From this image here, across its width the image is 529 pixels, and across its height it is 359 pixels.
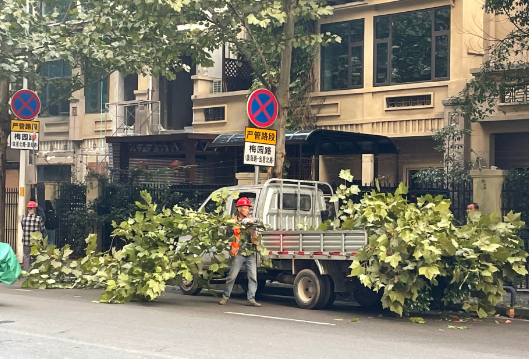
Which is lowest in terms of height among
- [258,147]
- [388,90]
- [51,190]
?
[51,190]

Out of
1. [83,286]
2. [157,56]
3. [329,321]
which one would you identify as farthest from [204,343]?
[157,56]

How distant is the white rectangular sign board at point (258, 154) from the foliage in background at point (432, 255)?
8.85 ft

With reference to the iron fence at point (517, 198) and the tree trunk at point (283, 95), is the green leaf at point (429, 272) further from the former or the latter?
the tree trunk at point (283, 95)

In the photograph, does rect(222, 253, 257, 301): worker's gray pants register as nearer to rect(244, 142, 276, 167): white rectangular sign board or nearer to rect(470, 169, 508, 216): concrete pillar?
rect(244, 142, 276, 167): white rectangular sign board

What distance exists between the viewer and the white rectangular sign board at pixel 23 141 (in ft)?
65.4

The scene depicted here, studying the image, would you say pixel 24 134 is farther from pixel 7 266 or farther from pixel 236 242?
pixel 236 242

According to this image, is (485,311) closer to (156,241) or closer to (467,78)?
(156,241)

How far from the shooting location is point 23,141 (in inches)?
792

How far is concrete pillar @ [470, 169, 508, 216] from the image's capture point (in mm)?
16625

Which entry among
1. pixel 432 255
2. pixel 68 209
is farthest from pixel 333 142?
pixel 432 255

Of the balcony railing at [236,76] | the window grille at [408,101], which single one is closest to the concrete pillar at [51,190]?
the balcony railing at [236,76]

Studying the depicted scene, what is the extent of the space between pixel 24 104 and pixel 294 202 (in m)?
7.95

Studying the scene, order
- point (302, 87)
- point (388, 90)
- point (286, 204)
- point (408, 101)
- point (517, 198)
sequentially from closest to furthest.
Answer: point (286, 204), point (517, 198), point (408, 101), point (388, 90), point (302, 87)

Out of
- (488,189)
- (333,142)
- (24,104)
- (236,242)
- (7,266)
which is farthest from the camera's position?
(333,142)
